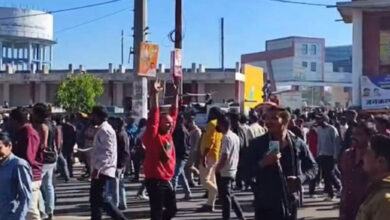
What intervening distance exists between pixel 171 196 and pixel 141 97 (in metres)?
9.97

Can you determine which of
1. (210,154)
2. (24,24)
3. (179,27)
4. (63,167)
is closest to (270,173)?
(210,154)

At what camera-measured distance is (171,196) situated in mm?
10703

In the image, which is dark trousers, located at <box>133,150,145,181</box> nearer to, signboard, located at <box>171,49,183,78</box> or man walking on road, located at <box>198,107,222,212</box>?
signboard, located at <box>171,49,183,78</box>

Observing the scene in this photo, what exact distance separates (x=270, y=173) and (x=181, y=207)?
7.75 metres

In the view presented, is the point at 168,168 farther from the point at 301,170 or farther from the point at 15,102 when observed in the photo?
the point at 15,102

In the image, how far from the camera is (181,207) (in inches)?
583

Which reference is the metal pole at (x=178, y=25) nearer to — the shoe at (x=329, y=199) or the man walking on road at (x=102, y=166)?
the shoe at (x=329, y=199)


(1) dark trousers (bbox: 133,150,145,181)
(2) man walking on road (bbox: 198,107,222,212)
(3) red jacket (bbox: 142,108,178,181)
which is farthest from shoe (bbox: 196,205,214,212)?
(1) dark trousers (bbox: 133,150,145,181)

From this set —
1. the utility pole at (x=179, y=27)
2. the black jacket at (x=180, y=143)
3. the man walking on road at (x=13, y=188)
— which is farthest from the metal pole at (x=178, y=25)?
the man walking on road at (x=13, y=188)

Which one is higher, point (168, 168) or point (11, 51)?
point (11, 51)

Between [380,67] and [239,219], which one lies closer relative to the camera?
[239,219]

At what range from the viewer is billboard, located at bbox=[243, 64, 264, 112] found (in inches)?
1254

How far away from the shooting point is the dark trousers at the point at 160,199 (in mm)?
10469

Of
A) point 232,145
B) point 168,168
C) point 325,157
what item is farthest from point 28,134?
point 325,157
